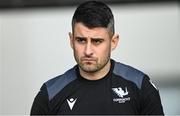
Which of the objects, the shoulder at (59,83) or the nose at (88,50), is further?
the shoulder at (59,83)

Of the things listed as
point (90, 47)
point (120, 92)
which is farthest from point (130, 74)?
point (90, 47)

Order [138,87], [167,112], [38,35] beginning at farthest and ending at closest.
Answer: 1. [38,35]
2. [167,112]
3. [138,87]

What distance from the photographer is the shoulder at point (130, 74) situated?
2.79 metres

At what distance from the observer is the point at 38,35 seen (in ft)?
17.0

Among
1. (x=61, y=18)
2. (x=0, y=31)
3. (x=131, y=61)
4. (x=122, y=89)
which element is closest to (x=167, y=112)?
(x=131, y=61)

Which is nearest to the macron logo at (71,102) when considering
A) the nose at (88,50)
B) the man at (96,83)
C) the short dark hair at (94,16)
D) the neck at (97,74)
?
the man at (96,83)

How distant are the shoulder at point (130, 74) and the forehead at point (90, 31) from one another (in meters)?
0.17

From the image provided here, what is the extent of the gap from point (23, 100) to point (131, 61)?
0.90 m

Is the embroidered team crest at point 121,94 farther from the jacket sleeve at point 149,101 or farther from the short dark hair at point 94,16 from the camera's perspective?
the short dark hair at point 94,16

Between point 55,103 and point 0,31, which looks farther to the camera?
point 0,31

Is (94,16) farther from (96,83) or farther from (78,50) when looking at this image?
(96,83)

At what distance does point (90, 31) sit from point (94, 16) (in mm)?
81

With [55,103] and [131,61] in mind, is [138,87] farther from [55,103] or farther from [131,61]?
[131,61]

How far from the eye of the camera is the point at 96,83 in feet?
9.21
